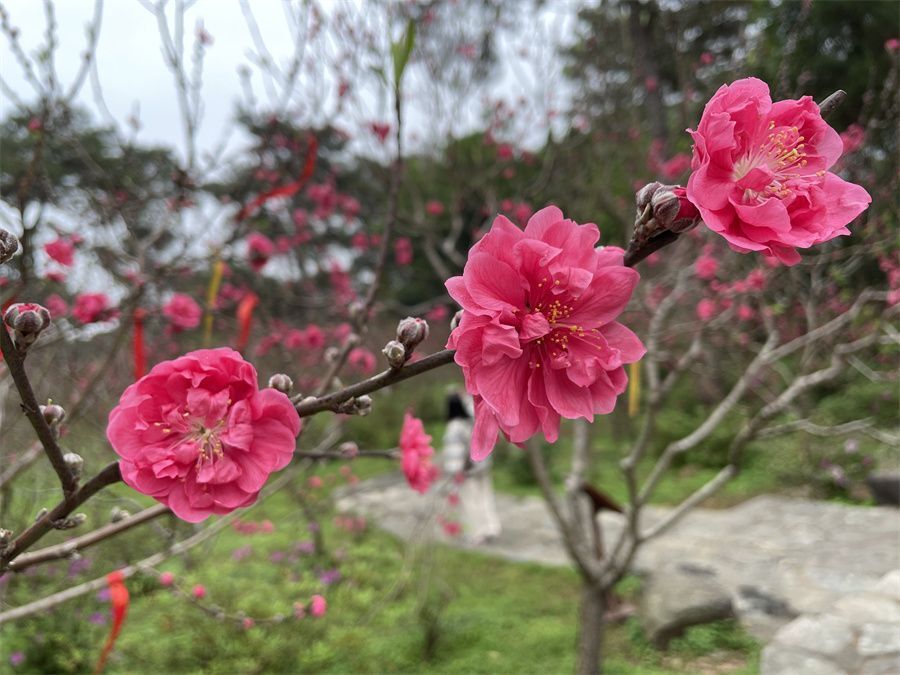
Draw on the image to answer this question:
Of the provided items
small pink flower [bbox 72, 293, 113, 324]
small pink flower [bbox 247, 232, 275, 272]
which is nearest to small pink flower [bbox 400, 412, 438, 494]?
small pink flower [bbox 72, 293, 113, 324]

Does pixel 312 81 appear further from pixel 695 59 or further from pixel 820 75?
pixel 820 75

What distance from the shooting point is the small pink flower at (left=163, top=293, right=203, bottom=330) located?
3105 millimetres

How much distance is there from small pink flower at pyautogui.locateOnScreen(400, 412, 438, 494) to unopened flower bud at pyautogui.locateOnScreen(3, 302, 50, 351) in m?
0.95

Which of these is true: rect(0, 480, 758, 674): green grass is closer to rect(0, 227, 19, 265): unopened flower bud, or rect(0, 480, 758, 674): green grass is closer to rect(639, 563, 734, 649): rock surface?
rect(639, 563, 734, 649): rock surface

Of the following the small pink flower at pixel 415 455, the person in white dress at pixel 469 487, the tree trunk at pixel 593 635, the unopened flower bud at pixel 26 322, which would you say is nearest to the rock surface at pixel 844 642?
the tree trunk at pixel 593 635

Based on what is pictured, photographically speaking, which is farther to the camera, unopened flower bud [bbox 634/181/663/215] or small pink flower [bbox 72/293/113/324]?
small pink flower [bbox 72/293/113/324]

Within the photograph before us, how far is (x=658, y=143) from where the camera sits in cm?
524

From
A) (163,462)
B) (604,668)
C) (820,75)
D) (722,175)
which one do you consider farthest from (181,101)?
(604,668)

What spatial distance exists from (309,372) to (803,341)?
12.6ft

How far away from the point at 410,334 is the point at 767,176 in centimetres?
40

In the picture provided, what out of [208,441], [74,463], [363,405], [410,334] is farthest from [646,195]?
[74,463]

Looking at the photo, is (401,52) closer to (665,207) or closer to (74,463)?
(665,207)

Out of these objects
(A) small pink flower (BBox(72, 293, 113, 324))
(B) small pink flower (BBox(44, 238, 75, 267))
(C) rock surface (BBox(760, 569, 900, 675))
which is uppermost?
(B) small pink flower (BBox(44, 238, 75, 267))

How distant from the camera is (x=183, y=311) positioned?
3217mm
